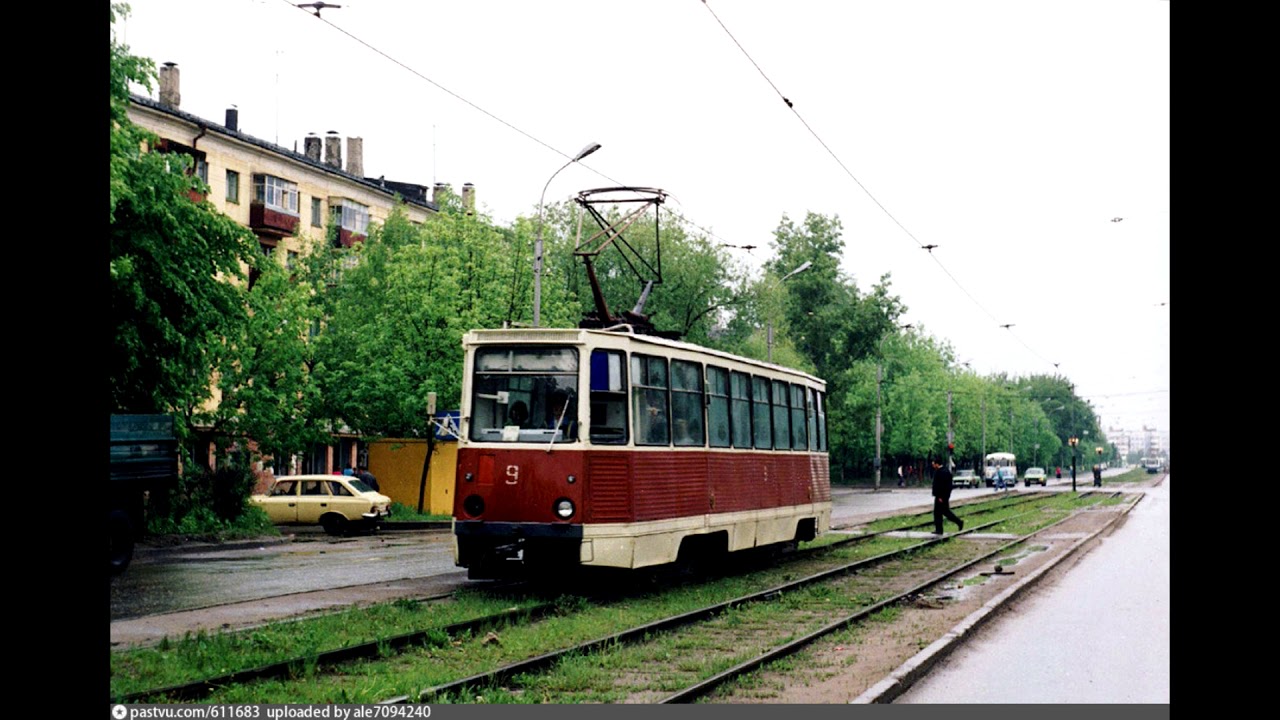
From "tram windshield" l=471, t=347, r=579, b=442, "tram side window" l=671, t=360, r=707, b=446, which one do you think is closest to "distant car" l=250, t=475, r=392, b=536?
"tram side window" l=671, t=360, r=707, b=446

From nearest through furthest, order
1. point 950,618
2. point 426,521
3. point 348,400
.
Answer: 1. point 950,618
2. point 426,521
3. point 348,400

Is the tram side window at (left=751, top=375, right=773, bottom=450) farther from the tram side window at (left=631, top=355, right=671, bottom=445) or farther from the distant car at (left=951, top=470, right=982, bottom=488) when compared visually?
the distant car at (left=951, top=470, right=982, bottom=488)

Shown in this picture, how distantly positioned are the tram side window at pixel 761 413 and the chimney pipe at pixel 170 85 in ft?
127

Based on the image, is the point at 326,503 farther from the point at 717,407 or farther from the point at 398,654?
the point at 398,654

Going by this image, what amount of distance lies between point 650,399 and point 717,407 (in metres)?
2.24

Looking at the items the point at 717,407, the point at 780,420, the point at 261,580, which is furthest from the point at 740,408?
the point at 261,580

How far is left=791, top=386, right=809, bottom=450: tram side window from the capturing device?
72.6ft

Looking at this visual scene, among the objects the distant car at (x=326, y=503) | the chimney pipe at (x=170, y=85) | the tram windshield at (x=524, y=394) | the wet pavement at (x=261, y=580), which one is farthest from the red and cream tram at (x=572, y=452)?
the chimney pipe at (x=170, y=85)

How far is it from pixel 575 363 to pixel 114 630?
5504 mm

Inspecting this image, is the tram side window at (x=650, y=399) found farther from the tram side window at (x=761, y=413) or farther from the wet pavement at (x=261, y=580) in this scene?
the tram side window at (x=761, y=413)

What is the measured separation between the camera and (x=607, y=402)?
50.3 ft
